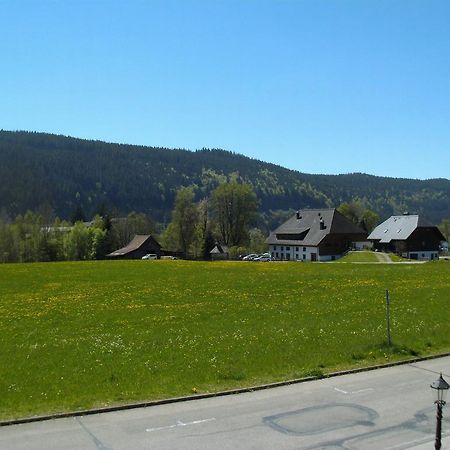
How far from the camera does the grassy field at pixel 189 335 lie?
16.7 meters

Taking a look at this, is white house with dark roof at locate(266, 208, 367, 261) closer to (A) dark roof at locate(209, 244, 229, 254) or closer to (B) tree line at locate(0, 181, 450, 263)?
(B) tree line at locate(0, 181, 450, 263)

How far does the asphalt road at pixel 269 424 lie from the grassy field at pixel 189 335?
1.16 metres

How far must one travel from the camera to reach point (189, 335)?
77.5 ft

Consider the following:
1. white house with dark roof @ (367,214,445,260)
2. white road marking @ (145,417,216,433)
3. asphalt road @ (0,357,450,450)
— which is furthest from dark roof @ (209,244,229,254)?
white road marking @ (145,417,216,433)

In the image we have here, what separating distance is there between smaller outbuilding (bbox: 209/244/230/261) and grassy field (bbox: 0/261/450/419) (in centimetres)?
6644

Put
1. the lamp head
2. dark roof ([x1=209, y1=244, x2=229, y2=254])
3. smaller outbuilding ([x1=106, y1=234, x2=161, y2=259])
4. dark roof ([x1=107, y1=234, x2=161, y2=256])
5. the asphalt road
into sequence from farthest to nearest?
1. dark roof ([x1=107, y1=234, x2=161, y2=256])
2. smaller outbuilding ([x1=106, y1=234, x2=161, y2=259])
3. dark roof ([x1=209, y1=244, x2=229, y2=254])
4. the asphalt road
5. the lamp head

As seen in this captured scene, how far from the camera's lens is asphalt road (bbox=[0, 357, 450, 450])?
12.4 m

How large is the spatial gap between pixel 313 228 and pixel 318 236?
4468 mm

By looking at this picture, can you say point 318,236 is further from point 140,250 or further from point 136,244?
point 136,244

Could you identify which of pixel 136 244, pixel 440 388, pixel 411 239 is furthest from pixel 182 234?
pixel 440 388

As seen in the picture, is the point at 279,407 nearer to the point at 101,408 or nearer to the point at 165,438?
the point at 165,438

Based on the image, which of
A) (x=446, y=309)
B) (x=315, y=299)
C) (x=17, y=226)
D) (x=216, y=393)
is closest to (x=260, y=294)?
(x=315, y=299)

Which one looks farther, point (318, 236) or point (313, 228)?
point (313, 228)

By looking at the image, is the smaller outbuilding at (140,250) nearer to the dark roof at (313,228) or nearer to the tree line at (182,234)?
the tree line at (182,234)
